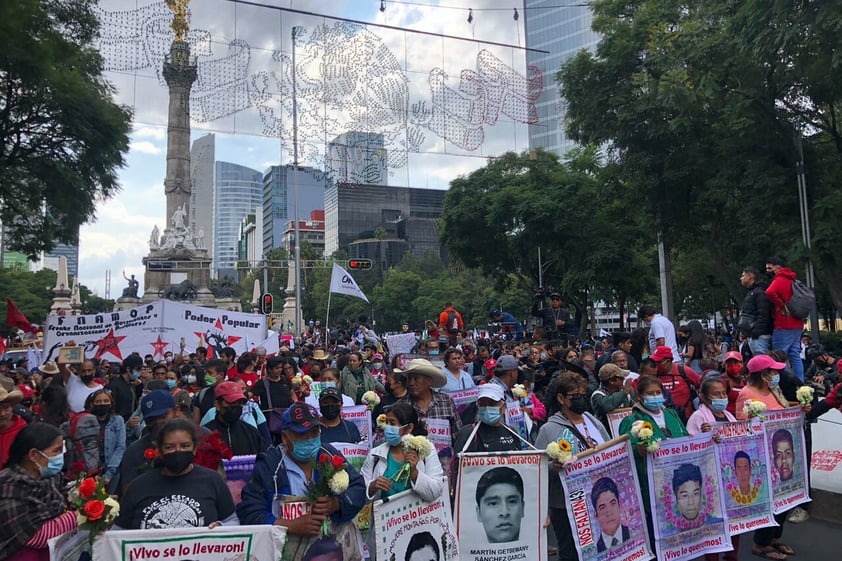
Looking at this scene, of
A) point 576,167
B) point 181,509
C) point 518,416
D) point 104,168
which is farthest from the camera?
point 576,167

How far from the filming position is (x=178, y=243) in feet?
182

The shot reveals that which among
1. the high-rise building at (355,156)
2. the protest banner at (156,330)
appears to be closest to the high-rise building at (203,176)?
the high-rise building at (355,156)

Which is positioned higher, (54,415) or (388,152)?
(388,152)

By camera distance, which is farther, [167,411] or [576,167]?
[576,167]

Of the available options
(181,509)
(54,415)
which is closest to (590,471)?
(181,509)

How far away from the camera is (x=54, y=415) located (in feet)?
26.4

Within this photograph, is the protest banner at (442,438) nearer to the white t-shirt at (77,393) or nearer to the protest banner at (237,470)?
the protest banner at (237,470)

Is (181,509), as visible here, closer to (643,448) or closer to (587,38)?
(643,448)

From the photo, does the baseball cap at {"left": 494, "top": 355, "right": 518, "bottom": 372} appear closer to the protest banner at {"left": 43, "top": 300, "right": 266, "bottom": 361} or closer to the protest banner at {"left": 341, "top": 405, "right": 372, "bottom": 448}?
the protest banner at {"left": 341, "top": 405, "right": 372, "bottom": 448}

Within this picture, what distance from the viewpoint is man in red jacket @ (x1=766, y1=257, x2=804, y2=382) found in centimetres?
916

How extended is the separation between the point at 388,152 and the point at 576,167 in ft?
48.4

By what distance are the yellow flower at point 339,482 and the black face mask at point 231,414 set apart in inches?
91.9

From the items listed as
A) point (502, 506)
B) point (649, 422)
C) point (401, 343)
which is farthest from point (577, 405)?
point (401, 343)

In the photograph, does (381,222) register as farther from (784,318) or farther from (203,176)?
(784,318)
